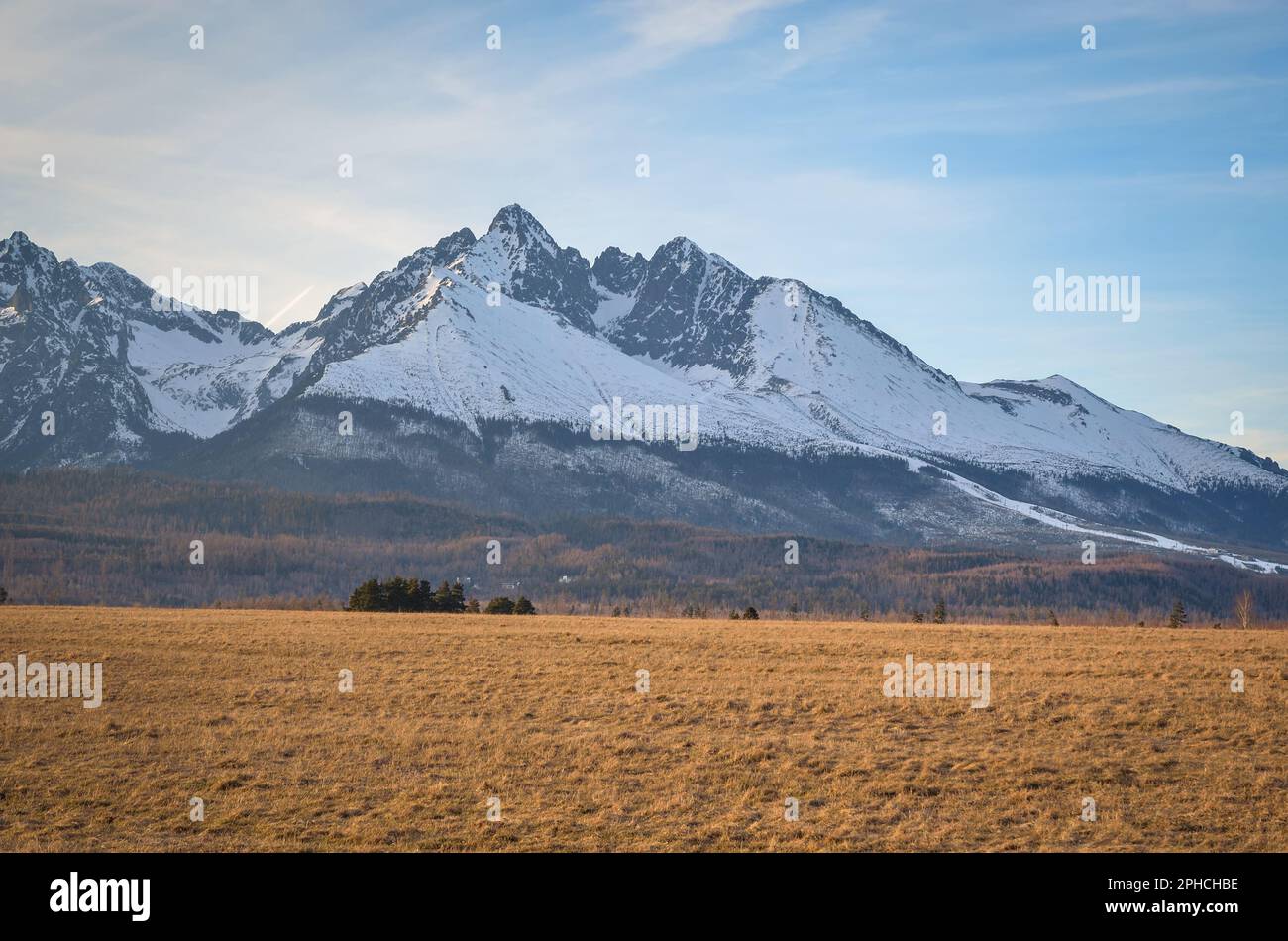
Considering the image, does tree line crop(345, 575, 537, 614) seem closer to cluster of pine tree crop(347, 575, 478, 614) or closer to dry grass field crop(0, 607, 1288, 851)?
cluster of pine tree crop(347, 575, 478, 614)

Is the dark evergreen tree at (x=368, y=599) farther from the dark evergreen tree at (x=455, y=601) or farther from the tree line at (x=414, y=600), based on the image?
the dark evergreen tree at (x=455, y=601)

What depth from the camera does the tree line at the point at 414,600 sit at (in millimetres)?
72938

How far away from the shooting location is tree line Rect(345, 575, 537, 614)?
7294 cm

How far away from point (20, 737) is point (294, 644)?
58.7ft

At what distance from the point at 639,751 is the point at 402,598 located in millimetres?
51049

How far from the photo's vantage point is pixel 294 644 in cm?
4534

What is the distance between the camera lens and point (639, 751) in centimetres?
2667

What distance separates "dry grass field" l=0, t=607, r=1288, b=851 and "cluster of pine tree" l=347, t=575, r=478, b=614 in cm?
2824
